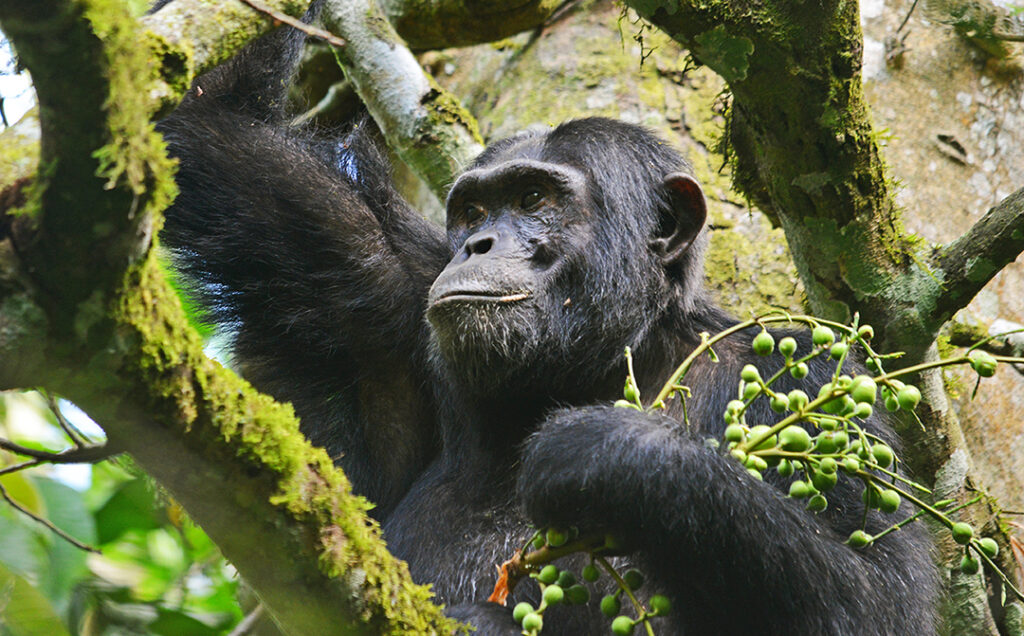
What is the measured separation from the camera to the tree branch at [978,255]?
4074 millimetres

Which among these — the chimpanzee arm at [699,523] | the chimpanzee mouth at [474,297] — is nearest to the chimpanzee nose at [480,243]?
the chimpanzee mouth at [474,297]

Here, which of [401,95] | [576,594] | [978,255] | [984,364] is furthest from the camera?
[401,95]

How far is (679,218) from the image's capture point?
16.3 ft

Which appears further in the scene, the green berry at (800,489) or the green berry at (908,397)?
the green berry at (800,489)

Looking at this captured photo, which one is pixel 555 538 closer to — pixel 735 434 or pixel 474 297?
pixel 735 434

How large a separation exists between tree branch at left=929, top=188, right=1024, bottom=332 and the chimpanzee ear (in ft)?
3.74

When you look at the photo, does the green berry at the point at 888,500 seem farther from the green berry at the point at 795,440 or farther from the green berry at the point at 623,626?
the green berry at the point at 623,626

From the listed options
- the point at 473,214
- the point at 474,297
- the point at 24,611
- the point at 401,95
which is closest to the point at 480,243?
the point at 474,297

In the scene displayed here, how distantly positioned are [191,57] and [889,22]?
18.3 feet

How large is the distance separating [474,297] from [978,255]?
219 cm

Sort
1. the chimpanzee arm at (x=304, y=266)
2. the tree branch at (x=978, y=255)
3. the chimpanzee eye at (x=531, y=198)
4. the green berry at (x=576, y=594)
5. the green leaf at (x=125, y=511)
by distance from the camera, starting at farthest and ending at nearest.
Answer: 1. the chimpanzee arm at (x=304, y=266)
2. the chimpanzee eye at (x=531, y=198)
3. the tree branch at (x=978, y=255)
4. the green leaf at (x=125, y=511)
5. the green berry at (x=576, y=594)

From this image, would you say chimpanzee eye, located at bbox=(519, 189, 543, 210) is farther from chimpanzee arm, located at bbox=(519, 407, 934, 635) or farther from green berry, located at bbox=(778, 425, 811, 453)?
green berry, located at bbox=(778, 425, 811, 453)

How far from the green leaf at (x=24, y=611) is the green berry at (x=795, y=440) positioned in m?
1.92

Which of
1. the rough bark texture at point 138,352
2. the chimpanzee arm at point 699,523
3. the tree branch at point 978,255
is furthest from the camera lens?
the tree branch at point 978,255
